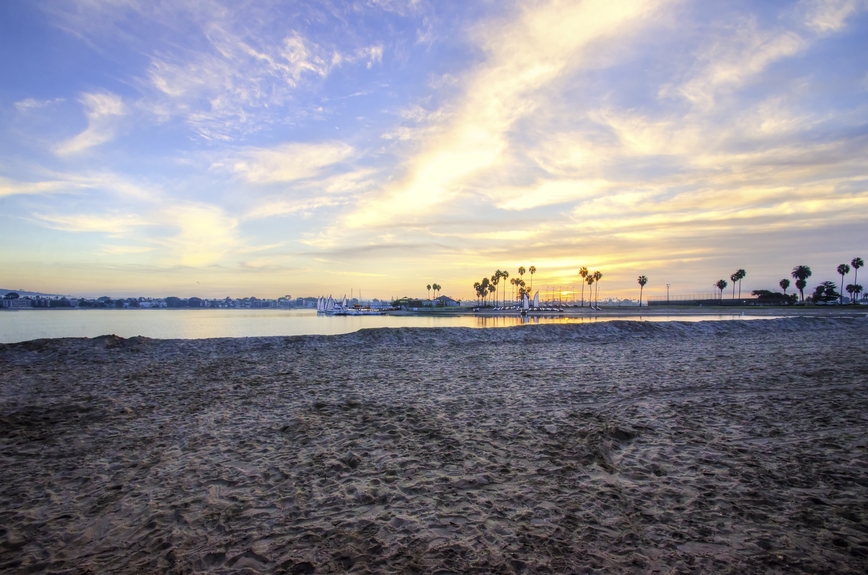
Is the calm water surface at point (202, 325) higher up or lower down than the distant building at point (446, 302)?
lower down

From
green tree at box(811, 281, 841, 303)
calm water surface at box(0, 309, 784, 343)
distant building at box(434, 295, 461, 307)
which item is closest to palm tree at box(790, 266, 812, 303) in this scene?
green tree at box(811, 281, 841, 303)

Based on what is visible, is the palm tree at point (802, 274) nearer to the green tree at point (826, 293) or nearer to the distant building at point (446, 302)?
the green tree at point (826, 293)

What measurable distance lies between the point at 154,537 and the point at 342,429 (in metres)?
3.11

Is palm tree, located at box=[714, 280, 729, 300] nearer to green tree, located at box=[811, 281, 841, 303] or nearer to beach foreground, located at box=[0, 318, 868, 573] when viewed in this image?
green tree, located at box=[811, 281, 841, 303]

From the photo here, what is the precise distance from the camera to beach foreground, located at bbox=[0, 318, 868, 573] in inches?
124

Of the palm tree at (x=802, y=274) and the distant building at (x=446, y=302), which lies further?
the distant building at (x=446, y=302)

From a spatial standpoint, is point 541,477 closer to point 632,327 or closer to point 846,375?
point 846,375

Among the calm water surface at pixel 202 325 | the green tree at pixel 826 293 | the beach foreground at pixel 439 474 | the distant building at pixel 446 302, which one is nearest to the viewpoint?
the beach foreground at pixel 439 474

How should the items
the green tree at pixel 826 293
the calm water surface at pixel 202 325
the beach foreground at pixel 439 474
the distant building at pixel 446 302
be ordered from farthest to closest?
the distant building at pixel 446 302
the green tree at pixel 826 293
the calm water surface at pixel 202 325
the beach foreground at pixel 439 474

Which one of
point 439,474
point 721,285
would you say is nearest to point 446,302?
point 721,285

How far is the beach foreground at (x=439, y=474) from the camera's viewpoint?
3.14 m

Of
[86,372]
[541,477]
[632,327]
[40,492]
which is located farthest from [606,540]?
[632,327]

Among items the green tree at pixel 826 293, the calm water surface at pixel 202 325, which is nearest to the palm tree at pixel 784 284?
the green tree at pixel 826 293

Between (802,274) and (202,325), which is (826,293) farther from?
(202,325)
